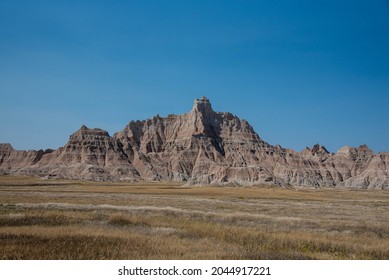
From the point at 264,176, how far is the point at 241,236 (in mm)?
149893

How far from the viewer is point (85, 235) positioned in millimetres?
14859

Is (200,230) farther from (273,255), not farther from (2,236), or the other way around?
(2,236)

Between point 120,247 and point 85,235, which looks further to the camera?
point 85,235

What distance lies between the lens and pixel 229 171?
6767 inches

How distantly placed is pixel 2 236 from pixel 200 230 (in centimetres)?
818
